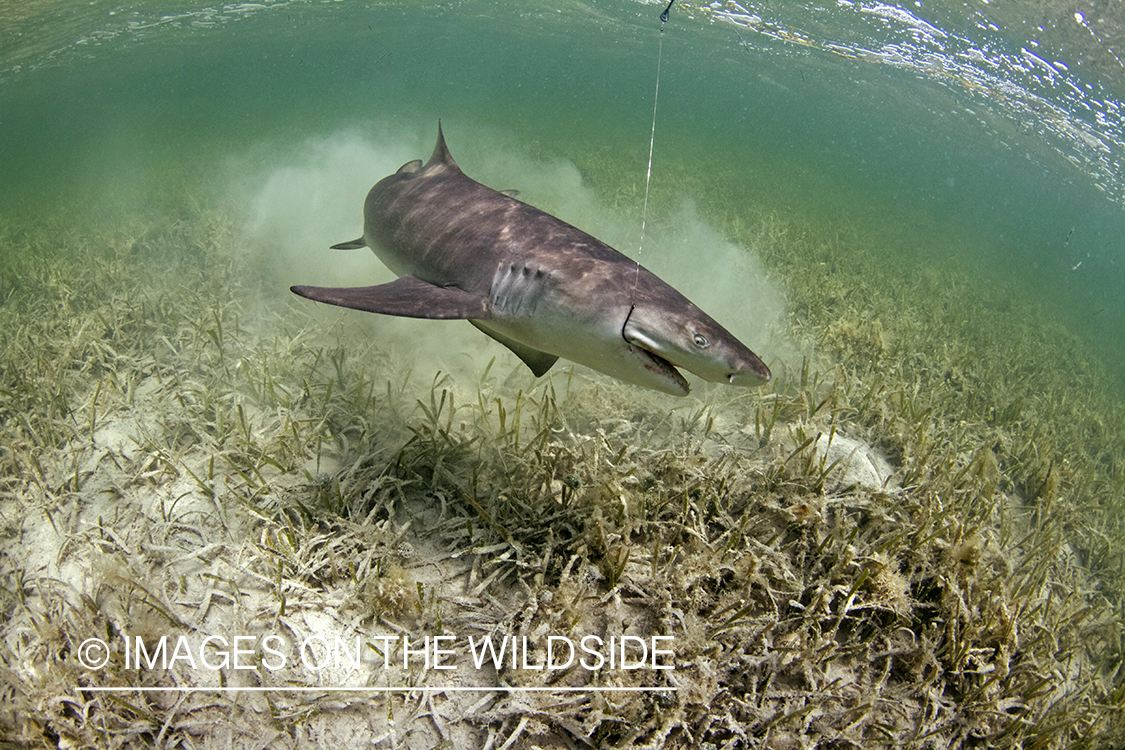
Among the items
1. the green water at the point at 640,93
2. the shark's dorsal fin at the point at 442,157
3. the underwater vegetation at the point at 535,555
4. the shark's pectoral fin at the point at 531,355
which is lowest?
the green water at the point at 640,93

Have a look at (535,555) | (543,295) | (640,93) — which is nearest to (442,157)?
(543,295)

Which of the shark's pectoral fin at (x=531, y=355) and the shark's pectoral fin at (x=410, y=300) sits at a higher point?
the shark's pectoral fin at (x=410, y=300)

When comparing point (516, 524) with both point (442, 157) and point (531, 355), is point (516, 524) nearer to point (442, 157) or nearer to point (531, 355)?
point (531, 355)

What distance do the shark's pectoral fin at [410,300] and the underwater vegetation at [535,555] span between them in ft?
2.42

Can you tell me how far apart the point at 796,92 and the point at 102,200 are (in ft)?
166

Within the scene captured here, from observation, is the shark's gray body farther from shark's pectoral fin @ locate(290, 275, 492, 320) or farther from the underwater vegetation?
the underwater vegetation

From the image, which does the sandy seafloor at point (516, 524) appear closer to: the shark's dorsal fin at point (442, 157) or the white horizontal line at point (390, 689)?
the white horizontal line at point (390, 689)

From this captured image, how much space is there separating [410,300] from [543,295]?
2.64ft

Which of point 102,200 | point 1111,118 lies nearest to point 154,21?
point 102,200

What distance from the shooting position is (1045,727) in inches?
100

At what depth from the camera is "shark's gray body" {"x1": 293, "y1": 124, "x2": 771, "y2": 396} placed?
8.89 ft

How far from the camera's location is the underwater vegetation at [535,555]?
2266mm

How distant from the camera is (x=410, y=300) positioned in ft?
10.3

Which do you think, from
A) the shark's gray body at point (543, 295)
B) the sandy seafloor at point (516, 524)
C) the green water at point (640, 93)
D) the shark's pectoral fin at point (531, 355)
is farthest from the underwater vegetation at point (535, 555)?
the green water at point (640, 93)
